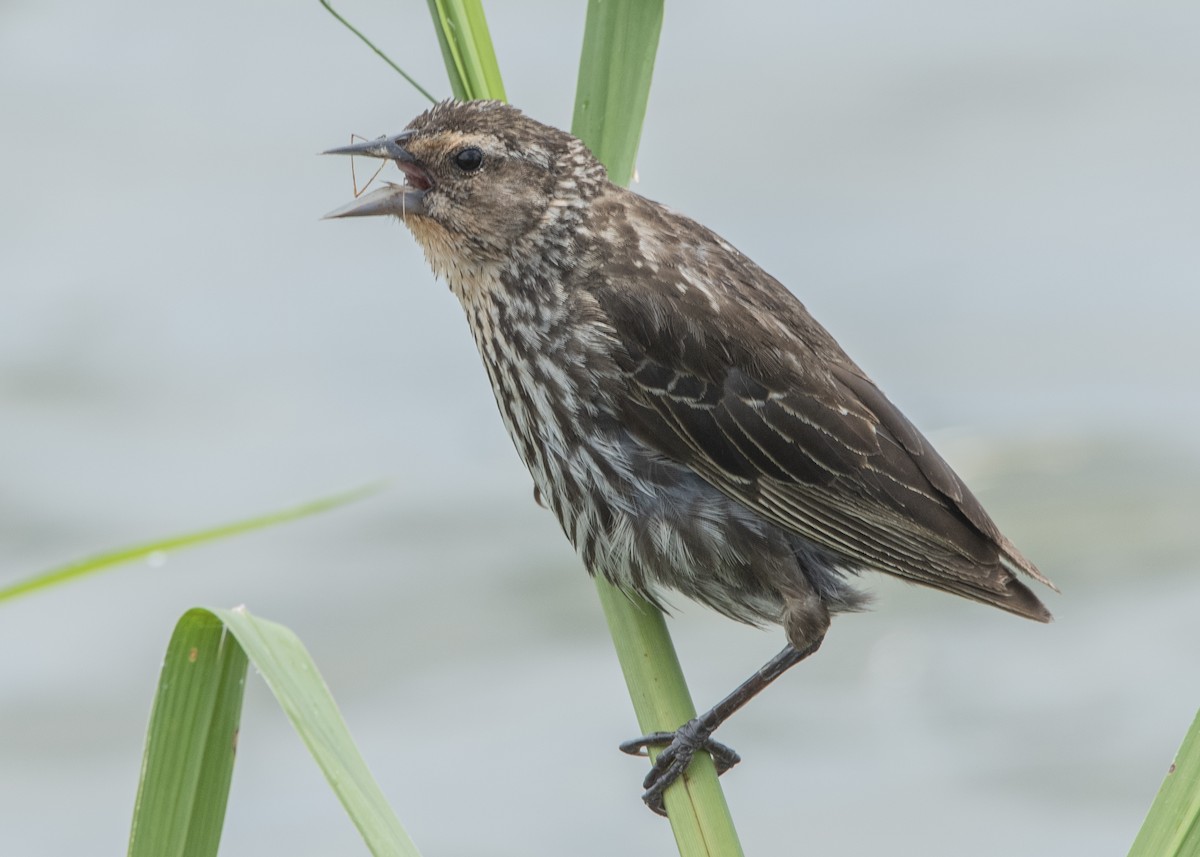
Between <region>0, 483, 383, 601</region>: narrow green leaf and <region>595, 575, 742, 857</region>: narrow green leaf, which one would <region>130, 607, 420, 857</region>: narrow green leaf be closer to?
<region>0, 483, 383, 601</region>: narrow green leaf

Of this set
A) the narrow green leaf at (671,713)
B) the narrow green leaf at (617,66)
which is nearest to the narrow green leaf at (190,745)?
the narrow green leaf at (671,713)

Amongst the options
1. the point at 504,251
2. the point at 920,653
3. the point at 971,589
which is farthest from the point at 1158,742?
the point at 504,251

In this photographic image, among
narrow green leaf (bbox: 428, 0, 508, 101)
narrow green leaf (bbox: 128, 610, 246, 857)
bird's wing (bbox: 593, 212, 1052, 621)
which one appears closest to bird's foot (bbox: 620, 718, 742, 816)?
bird's wing (bbox: 593, 212, 1052, 621)

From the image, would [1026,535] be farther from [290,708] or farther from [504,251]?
[290,708]

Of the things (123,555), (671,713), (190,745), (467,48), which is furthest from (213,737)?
(467,48)

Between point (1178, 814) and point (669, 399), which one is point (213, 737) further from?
point (669, 399)

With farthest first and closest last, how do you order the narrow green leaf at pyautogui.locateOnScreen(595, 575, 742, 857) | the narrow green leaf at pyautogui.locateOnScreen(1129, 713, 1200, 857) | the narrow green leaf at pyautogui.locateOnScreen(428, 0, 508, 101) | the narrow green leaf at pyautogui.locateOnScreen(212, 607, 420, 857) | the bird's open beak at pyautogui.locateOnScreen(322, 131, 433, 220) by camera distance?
the bird's open beak at pyautogui.locateOnScreen(322, 131, 433, 220), the narrow green leaf at pyautogui.locateOnScreen(428, 0, 508, 101), the narrow green leaf at pyautogui.locateOnScreen(595, 575, 742, 857), the narrow green leaf at pyautogui.locateOnScreen(1129, 713, 1200, 857), the narrow green leaf at pyautogui.locateOnScreen(212, 607, 420, 857)
